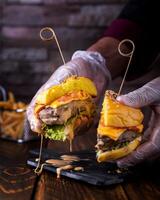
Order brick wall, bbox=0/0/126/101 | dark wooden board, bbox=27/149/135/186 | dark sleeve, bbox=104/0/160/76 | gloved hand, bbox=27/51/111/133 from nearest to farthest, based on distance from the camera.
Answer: dark wooden board, bbox=27/149/135/186, gloved hand, bbox=27/51/111/133, dark sleeve, bbox=104/0/160/76, brick wall, bbox=0/0/126/101

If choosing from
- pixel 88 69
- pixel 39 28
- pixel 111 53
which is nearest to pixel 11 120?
pixel 88 69

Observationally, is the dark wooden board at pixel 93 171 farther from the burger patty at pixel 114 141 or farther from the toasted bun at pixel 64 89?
the toasted bun at pixel 64 89

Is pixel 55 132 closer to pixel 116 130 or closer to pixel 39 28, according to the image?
pixel 116 130

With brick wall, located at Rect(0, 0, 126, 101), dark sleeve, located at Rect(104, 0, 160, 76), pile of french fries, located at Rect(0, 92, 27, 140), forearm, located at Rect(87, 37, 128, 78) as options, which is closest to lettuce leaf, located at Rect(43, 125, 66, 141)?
pile of french fries, located at Rect(0, 92, 27, 140)

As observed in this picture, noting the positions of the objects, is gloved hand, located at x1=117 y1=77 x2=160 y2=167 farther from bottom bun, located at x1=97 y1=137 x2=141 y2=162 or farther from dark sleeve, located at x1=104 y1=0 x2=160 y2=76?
dark sleeve, located at x1=104 y1=0 x2=160 y2=76

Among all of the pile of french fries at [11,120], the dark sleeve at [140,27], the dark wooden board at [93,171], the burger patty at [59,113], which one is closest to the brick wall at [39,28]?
the dark sleeve at [140,27]
